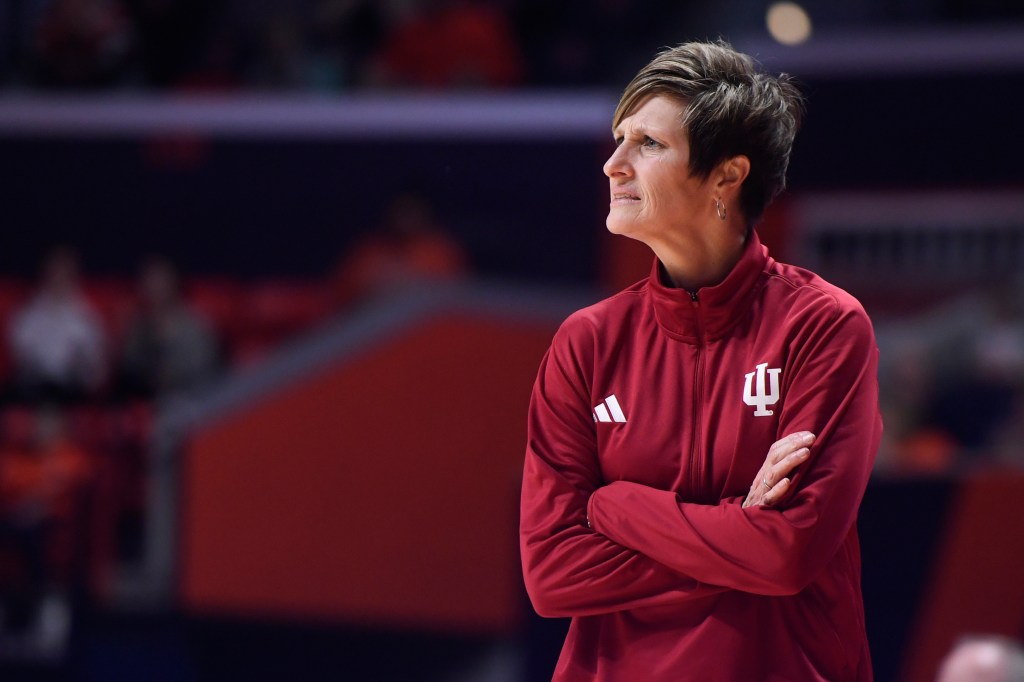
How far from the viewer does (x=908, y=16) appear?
786 centimetres

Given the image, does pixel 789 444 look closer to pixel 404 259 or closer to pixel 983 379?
pixel 983 379

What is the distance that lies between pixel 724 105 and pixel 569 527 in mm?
518

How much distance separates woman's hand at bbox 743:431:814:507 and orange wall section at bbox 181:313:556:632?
485 cm

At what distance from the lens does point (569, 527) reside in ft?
5.21

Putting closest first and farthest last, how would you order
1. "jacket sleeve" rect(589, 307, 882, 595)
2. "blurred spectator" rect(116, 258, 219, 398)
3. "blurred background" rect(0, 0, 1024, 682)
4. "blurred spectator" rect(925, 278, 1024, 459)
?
1. "jacket sleeve" rect(589, 307, 882, 595)
2. "blurred spectator" rect(925, 278, 1024, 459)
3. "blurred background" rect(0, 0, 1024, 682)
4. "blurred spectator" rect(116, 258, 219, 398)

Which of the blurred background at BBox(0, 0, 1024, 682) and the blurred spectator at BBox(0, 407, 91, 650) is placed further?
the blurred spectator at BBox(0, 407, 91, 650)

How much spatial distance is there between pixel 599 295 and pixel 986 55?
277 cm

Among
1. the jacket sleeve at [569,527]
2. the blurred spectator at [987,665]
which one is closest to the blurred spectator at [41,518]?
the blurred spectator at [987,665]

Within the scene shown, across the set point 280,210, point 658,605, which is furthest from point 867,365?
point 280,210

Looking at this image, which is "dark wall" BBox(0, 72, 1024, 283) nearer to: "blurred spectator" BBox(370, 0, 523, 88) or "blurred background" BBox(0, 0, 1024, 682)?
"blurred background" BBox(0, 0, 1024, 682)

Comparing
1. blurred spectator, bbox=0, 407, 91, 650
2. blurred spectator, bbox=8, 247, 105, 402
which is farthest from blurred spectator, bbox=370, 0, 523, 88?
blurred spectator, bbox=0, 407, 91, 650

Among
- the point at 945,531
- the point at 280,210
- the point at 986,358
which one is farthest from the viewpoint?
the point at 280,210

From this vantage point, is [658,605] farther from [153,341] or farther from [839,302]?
[153,341]

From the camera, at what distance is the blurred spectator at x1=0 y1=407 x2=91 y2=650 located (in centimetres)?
638
